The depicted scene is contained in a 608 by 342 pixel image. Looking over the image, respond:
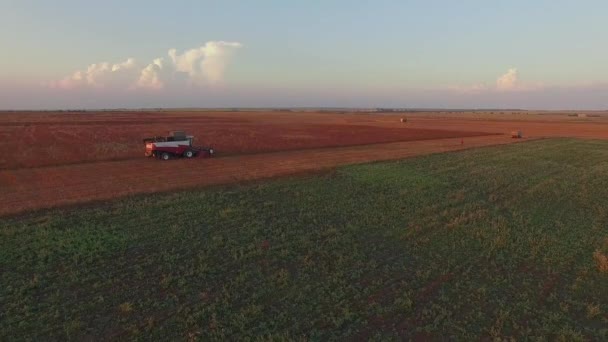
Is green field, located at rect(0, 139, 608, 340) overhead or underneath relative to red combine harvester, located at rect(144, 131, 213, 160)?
underneath

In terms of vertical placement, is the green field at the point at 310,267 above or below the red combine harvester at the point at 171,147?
below

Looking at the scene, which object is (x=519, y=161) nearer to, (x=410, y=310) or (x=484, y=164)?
(x=484, y=164)

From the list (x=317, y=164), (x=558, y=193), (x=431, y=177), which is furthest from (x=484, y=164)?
(x=317, y=164)

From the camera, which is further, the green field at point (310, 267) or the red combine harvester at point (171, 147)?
the red combine harvester at point (171, 147)

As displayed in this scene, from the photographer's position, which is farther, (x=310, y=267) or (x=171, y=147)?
(x=171, y=147)

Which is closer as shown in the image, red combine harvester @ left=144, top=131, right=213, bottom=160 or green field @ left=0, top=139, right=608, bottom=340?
green field @ left=0, top=139, right=608, bottom=340

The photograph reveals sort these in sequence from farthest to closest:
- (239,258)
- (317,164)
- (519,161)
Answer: (519,161), (317,164), (239,258)

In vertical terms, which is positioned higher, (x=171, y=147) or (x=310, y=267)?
(x=171, y=147)

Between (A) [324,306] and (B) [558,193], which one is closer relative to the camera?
(A) [324,306]
